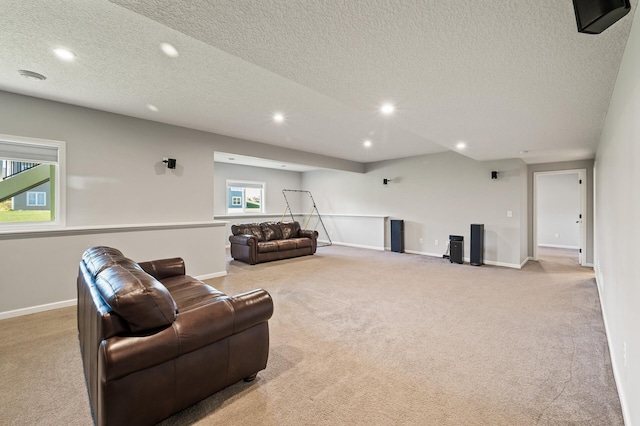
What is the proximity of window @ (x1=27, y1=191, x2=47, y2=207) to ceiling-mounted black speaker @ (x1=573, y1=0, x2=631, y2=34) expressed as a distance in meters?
5.16

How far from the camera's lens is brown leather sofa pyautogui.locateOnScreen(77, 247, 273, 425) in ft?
4.67

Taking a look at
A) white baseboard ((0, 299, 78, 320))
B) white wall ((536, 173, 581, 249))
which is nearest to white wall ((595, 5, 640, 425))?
white baseboard ((0, 299, 78, 320))

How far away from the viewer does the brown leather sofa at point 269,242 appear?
6.02 meters

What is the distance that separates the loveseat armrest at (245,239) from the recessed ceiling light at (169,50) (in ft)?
13.2

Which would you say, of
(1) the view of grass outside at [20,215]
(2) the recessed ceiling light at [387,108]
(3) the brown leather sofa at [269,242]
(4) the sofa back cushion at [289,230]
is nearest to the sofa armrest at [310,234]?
(3) the brown leather sofa at [269,242]

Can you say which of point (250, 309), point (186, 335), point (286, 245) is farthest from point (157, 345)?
point (286, 245)

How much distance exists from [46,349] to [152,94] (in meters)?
2.67

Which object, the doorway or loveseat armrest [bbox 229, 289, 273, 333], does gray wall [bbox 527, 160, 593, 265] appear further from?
loveseat armrest [bbox 229, 289, 273, 333]

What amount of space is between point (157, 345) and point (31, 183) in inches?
139

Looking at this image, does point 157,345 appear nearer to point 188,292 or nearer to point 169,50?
point 188,292

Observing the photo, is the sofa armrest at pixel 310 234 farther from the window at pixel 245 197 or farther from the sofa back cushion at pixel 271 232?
the window at pixel 245 197

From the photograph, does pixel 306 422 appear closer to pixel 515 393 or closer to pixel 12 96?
pixel 515 393

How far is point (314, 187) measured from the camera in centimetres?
986

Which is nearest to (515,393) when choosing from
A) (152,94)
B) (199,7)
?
(199,7)
